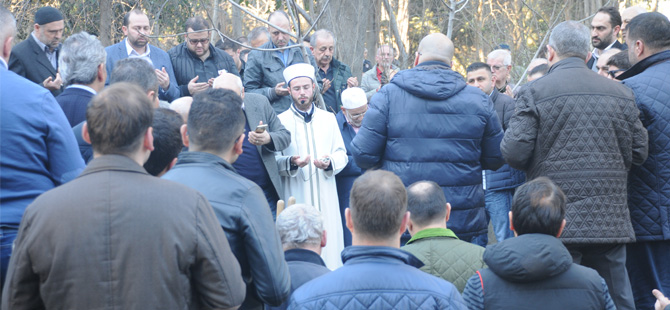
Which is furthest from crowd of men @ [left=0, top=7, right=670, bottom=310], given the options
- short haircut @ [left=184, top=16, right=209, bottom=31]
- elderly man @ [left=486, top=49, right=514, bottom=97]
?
short haircut @ [left=184, top=16, right=209, bottom=31]

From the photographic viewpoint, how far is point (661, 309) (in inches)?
149

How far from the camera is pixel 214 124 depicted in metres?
3.19

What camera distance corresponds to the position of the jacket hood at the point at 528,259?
130 inches

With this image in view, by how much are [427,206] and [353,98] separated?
119 inches

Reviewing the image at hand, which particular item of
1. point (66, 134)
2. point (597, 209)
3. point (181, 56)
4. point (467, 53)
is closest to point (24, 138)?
point (66, 134)

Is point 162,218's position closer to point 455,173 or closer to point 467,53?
point 455,173

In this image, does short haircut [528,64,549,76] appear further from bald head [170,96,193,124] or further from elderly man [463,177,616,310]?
elderly man [463,177,616,310]

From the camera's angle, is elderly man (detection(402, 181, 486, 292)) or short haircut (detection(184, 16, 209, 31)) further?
short haircut (detection(184, 16, 209, 31))

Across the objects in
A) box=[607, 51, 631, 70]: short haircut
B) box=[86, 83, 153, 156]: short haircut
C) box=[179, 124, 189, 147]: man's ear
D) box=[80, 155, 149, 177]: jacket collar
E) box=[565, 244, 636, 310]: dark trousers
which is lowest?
box=[565, 244, 636, 310]: dark trousers

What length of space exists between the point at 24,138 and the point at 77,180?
923 mm

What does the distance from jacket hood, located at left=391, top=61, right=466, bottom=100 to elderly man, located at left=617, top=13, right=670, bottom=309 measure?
1104 millimetres

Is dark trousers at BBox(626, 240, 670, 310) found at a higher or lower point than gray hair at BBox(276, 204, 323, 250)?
lower

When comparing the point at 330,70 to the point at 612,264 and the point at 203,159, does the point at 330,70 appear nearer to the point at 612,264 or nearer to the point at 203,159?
the point at 612,264

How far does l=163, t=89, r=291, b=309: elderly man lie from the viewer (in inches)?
119
